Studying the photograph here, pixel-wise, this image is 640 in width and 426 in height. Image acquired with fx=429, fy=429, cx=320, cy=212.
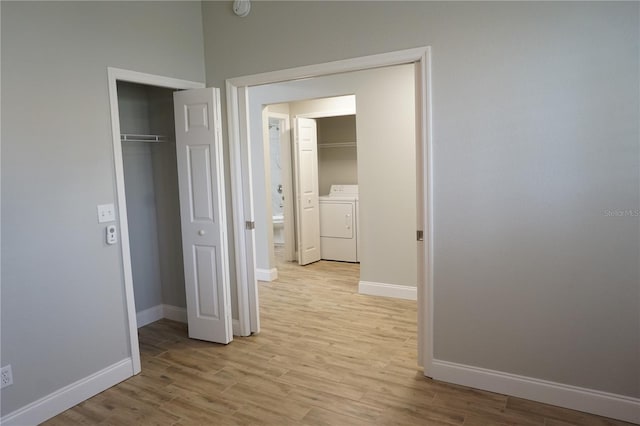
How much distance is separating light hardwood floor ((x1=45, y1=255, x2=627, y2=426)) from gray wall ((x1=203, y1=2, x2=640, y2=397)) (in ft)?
0.98

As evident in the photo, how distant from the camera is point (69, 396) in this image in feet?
8.79

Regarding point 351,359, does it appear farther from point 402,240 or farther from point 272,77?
point 272,77

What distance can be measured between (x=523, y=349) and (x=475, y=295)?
41 cm

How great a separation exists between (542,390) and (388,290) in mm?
2161

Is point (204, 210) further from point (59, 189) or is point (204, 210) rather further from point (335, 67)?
point (335, 67)

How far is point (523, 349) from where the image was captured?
261cm

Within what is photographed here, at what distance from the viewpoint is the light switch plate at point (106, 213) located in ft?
9.34

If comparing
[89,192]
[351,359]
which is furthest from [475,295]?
[89,192]

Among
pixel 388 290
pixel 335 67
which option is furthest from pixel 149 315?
pixel 335 67

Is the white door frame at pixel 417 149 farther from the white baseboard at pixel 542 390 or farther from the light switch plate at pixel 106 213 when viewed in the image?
the light switch plate at pixel 106 213

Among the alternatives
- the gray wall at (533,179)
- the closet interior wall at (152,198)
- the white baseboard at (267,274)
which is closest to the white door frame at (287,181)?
the white baseboard at (267,274)

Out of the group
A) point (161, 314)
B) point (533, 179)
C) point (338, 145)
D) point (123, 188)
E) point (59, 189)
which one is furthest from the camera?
point (338, 145)

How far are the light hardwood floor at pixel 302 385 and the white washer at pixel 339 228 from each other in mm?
2094

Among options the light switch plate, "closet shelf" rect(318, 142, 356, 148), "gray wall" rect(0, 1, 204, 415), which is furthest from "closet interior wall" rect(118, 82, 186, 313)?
"closet shelf" rect(318, 142, 356, 148)
